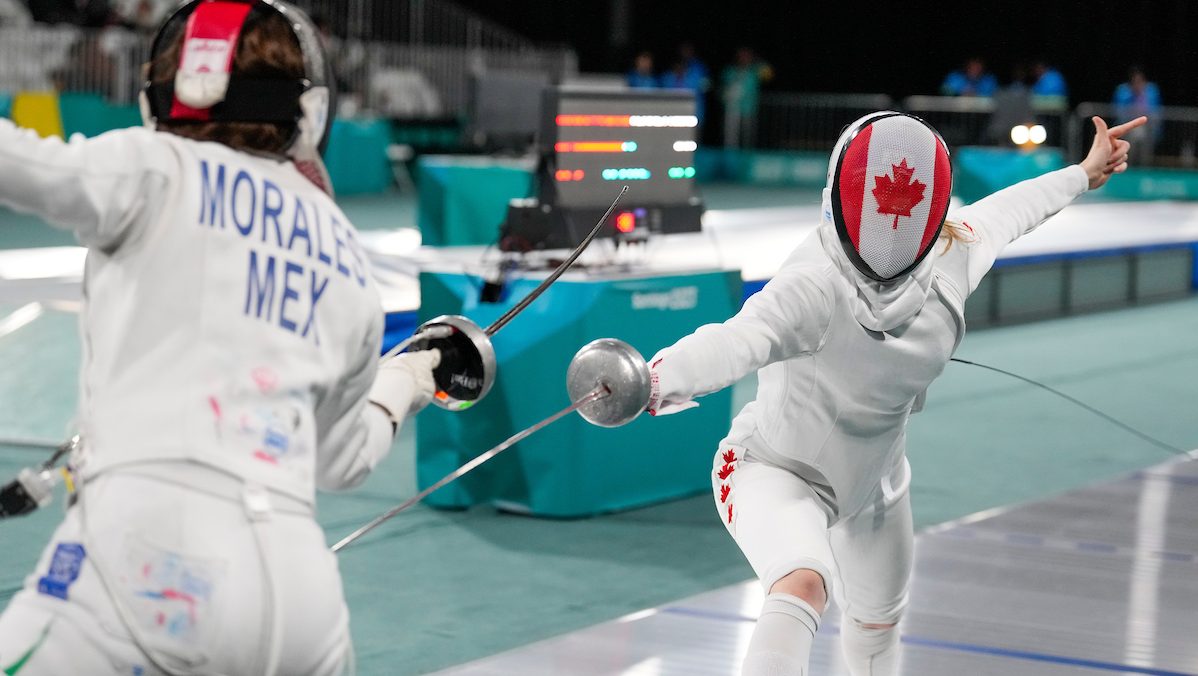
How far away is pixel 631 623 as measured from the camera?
145 inches

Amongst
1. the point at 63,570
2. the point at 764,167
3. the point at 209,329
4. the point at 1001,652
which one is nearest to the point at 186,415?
the point at 209,329

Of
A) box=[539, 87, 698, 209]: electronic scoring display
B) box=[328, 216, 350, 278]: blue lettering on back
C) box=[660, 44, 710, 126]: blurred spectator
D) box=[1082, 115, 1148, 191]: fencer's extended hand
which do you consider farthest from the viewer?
box=[660, 44, 710, 126]: blurred spectator

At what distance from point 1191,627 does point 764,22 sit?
20672mm

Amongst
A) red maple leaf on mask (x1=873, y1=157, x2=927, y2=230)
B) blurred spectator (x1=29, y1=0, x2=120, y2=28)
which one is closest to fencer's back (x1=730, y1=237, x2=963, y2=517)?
red maple leaf on mask (x1=873, y1=157, x2=927, y2=230)

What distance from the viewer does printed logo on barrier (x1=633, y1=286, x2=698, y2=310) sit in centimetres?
491

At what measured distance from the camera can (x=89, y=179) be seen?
1433 millimetres

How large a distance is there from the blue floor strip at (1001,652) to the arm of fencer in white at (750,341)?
1318mm

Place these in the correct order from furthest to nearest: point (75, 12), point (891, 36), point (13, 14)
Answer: point (891, 36) → point (75, 12) → point (13, 14)

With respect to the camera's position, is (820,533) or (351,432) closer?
(351,432)

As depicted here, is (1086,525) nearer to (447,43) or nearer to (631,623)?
(631,623)

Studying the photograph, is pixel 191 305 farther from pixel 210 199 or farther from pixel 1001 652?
pixel 1001 652

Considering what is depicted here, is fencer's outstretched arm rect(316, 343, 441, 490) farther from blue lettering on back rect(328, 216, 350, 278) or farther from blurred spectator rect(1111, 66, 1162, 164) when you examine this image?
blurred spectator rect(1111, 66, 1162, 164)

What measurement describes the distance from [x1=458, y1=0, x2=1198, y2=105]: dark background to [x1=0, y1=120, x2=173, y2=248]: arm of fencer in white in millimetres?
20366

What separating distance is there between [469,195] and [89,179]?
304 inches
